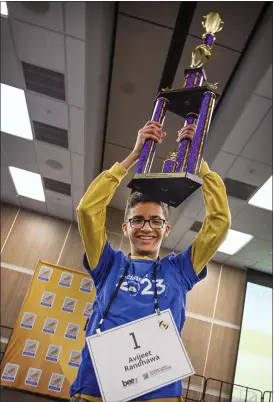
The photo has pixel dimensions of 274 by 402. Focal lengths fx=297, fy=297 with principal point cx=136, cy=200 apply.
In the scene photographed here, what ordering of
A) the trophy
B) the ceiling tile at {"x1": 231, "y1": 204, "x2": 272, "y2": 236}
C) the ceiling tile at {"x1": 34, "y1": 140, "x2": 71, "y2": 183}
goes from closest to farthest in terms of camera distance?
the trophy, the ceiling tile at {"x1": 34, "y1": 140, "x2": 71, "y2": 183}, the ceiling tile at {"x1": 231, "y1": 204, "x2": 272, "y2": 236}

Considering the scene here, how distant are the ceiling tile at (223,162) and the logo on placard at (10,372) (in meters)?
4.53

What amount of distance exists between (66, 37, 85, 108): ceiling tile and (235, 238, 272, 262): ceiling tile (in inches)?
169

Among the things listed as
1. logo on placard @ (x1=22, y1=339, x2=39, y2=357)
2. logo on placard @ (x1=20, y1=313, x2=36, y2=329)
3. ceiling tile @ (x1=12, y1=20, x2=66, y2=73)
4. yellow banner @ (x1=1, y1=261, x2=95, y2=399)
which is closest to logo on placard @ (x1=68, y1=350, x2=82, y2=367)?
yellow banner @ (x1=1, y1=261, x2=95, y2=399)

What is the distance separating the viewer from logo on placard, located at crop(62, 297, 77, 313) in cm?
541

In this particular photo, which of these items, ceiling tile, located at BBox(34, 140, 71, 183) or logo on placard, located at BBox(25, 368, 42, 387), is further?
logo on placard, located at BBox(25, 368, 42, 387)

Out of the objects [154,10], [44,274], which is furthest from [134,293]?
[44,274]

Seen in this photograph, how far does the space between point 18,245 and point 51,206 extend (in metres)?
1.20

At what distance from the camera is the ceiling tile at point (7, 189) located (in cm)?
580

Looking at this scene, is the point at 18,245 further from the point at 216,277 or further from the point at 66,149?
the point at 216,277

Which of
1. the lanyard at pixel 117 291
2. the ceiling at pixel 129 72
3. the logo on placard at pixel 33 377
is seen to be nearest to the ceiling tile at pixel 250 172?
the ceiling at pixel 129 72

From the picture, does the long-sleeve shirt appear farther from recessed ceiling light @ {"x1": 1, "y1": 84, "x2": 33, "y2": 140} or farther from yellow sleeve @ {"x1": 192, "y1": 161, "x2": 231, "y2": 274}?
recessed ceiling light @ {"x1": 1, "y1": 84, "x2": 33, "y2": 140}

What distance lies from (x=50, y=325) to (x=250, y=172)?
13.8 ft

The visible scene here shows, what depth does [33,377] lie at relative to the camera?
4.88 meters

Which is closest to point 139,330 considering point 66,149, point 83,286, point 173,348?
point 173,348
